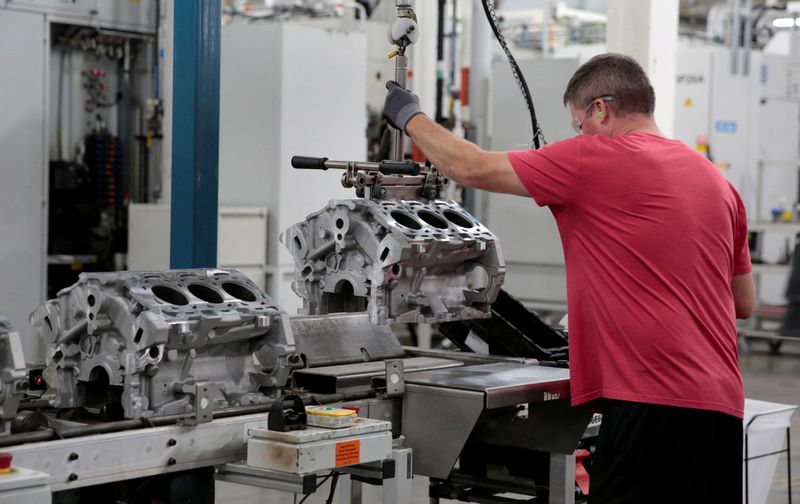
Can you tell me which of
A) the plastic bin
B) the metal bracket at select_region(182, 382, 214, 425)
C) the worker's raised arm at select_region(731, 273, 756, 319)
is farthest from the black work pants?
the plastic bin

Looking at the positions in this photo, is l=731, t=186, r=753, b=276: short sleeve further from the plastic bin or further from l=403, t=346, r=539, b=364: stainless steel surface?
the plastic bin

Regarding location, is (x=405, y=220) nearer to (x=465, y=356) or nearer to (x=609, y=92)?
(x=465, y=356)

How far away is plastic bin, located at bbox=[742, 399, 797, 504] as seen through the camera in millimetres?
3893

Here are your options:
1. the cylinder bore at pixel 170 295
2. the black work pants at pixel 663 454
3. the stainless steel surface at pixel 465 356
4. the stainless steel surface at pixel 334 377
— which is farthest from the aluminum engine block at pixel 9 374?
the stainless steel surface at pixel 465 356

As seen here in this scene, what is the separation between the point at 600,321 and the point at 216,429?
0.87 metres

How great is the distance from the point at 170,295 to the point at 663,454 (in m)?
1.16

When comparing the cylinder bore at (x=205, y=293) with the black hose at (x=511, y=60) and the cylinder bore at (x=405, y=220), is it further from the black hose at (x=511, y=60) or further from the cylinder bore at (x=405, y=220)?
the black hose at (x=511, y=60)

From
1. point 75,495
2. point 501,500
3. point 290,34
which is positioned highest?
point 290,34

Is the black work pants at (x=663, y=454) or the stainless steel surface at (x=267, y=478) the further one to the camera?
the black work pants at (x=663, y=454)

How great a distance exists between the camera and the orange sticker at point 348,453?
2301mm

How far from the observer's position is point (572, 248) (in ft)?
8.38

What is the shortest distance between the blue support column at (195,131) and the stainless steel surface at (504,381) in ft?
3.96

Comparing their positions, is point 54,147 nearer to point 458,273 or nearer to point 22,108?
point 22,108

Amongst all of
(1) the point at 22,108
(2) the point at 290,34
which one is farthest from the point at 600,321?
(2) the point at 290,34
